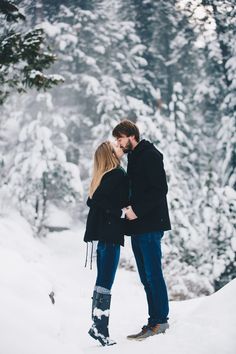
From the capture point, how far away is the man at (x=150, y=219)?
15.5 ft

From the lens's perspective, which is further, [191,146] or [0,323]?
[191,146]

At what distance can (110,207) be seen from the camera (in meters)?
4.75

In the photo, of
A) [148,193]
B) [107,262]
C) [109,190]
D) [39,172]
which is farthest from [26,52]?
[39,172]

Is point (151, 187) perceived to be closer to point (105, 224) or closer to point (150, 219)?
point (150, 219)

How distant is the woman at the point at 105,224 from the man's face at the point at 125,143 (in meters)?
0.18

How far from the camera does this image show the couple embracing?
4.72 metres

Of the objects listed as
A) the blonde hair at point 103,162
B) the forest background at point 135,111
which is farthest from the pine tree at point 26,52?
the blonde hair at point 103,162

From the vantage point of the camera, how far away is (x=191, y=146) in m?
19.9

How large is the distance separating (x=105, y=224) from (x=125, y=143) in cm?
101

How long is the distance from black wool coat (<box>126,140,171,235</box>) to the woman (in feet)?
0.45

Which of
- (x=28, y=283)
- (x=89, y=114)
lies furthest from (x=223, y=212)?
(x=89, y=114)

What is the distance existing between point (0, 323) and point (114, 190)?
1.84 m

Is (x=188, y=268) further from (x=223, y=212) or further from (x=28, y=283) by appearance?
(x=28, y=283)

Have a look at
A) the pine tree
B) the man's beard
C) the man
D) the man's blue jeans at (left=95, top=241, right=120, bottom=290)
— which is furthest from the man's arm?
the pine tree
